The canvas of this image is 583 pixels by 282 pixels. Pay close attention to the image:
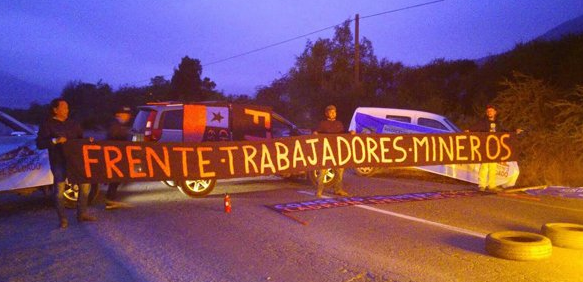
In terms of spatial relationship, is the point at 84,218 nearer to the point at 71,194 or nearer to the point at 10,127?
the point at 71,194

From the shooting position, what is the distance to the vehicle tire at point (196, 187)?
35.2 feet

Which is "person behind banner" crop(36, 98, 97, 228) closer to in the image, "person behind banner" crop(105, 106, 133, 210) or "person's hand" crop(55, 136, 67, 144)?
"person's hand" crop(55, 136, 67, 144)

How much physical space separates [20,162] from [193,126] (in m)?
3.37

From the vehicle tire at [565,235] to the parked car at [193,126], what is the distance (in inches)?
219

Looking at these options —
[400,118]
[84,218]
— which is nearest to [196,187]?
[84,218]

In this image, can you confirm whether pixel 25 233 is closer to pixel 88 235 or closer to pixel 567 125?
pixel 88 235

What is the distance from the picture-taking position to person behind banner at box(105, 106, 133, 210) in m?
9.65

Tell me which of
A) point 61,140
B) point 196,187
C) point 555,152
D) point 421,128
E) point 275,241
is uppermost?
point 421,128

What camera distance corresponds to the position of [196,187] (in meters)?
10.9

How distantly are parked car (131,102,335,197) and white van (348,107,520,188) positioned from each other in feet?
10.8

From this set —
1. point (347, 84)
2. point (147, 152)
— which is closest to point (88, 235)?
point (147, 152)

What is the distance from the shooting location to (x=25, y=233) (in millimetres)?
7805

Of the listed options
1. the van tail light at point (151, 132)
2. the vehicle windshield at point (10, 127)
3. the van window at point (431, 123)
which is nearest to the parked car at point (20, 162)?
the vehicle windshield at point (10, 127)

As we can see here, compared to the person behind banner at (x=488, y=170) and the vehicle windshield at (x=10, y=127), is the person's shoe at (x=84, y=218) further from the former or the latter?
the person behind banner at (x=488, y=170)
